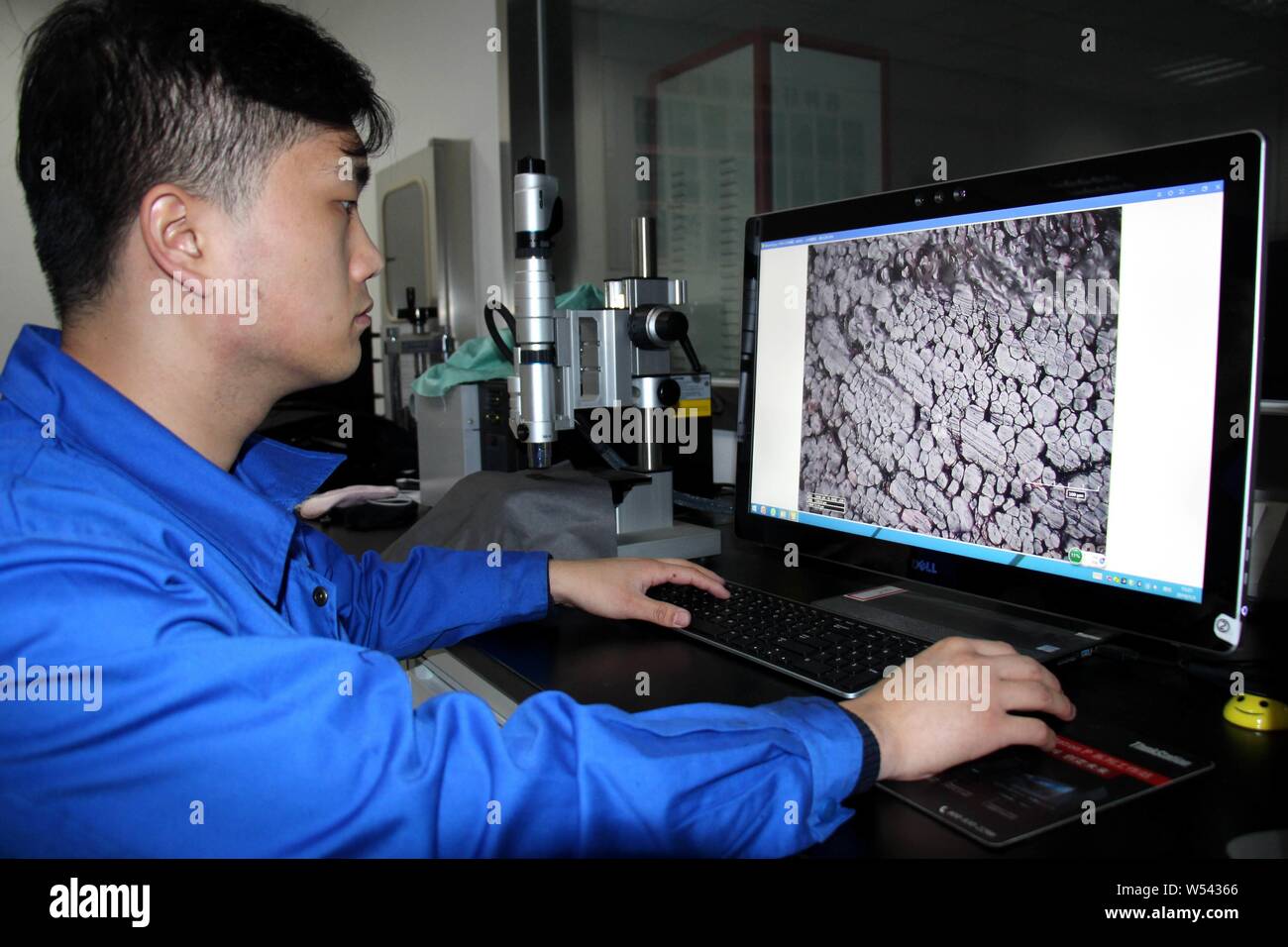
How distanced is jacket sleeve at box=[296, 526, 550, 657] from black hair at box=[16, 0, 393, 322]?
380mm

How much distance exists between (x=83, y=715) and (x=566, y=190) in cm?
216

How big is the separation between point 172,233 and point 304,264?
98mm

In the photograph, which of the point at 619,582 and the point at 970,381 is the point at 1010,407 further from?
the point at 619,582

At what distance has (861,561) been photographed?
1012 millimetres

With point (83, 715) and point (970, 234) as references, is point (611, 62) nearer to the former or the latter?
point (970, 234)

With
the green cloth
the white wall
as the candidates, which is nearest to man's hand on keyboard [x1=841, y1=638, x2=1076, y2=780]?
the green cloth

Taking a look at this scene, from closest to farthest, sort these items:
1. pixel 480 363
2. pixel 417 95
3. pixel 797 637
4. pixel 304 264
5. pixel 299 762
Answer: pixel 299 762 < pixel 304 264 < pixel 797 637 < pixel 480 363 < pixel 417 95

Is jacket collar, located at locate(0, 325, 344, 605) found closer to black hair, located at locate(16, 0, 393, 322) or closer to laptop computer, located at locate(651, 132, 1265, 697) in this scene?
black hair, located at locate(16, 0, 393, 322)

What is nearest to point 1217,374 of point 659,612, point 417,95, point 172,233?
point 659,612

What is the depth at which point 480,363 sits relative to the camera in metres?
1.68

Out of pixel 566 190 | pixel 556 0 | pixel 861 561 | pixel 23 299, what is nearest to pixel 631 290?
pixel 861 561

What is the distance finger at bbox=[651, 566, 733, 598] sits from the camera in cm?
103

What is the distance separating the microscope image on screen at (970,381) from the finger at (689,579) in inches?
5.5

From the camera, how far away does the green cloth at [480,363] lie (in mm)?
1634
